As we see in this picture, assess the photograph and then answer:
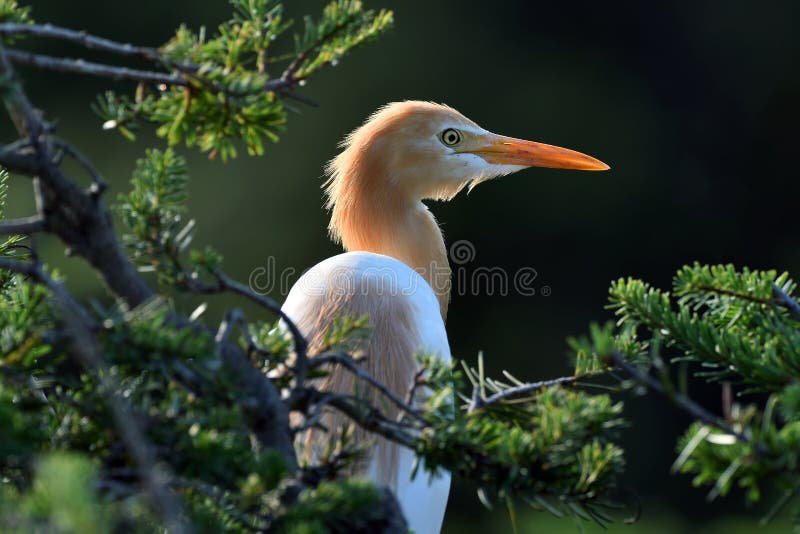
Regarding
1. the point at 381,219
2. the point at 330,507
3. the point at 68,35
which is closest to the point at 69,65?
the point at 68,35

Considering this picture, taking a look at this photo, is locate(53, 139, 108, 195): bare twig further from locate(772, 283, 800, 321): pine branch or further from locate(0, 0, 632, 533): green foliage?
locate(772, 283, 800, 321): pine branch

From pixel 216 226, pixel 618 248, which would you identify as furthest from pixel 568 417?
pixel 618 248

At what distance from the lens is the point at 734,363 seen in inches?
40.4

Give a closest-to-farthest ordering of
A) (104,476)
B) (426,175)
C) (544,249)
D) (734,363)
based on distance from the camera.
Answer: (104,476) → (734,363) → (426,175) → (544,249)

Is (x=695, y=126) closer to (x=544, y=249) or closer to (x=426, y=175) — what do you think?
(x=544, y=249)

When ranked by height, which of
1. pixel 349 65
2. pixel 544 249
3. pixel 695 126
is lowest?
pixel 544 249

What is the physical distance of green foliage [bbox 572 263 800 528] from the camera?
702 millimetres

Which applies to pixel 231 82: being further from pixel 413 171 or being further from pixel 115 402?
pixel 413 171

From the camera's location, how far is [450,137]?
274 cm

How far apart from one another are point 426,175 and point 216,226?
409 centimetres

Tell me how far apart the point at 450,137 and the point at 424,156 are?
0.10m

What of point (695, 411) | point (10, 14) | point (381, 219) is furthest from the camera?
point (381, 219)

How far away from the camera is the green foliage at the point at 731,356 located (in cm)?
70

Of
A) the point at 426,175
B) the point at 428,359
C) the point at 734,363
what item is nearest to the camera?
the point at 428,359
